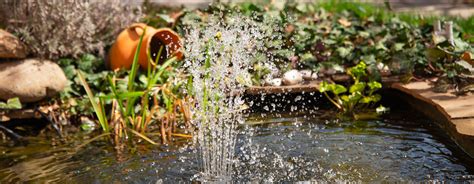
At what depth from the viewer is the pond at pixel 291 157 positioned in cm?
352

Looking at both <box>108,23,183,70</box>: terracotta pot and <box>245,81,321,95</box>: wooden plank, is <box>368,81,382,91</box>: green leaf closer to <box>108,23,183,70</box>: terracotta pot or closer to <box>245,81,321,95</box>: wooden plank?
<box>245,81,321,95</box>: wooden plank

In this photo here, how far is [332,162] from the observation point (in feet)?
12.2

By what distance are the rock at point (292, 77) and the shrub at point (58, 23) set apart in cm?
145

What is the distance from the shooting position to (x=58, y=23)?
524 centimetres

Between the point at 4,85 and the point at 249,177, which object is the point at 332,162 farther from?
the point at 4,85

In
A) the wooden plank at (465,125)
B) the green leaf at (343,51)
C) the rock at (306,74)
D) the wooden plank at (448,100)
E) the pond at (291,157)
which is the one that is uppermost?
the green leaf at (343,51)

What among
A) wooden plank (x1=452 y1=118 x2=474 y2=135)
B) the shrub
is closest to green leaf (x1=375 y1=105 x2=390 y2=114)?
wooden plank (x1=452 y1=118 x2=474 y2=135)

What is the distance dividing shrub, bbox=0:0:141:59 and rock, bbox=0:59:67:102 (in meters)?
0.17

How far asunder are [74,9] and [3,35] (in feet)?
1.82

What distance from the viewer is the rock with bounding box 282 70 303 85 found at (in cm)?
512

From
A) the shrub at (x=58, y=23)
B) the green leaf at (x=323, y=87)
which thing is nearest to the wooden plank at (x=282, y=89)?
the green leaf at (x=323, y=87)

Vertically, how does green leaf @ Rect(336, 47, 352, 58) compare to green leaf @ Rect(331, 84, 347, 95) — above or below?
above

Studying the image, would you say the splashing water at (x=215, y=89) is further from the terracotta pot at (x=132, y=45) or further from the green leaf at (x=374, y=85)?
the green leaf at (x=374, y=85)

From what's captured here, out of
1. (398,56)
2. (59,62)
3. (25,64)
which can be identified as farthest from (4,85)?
(398,56)
